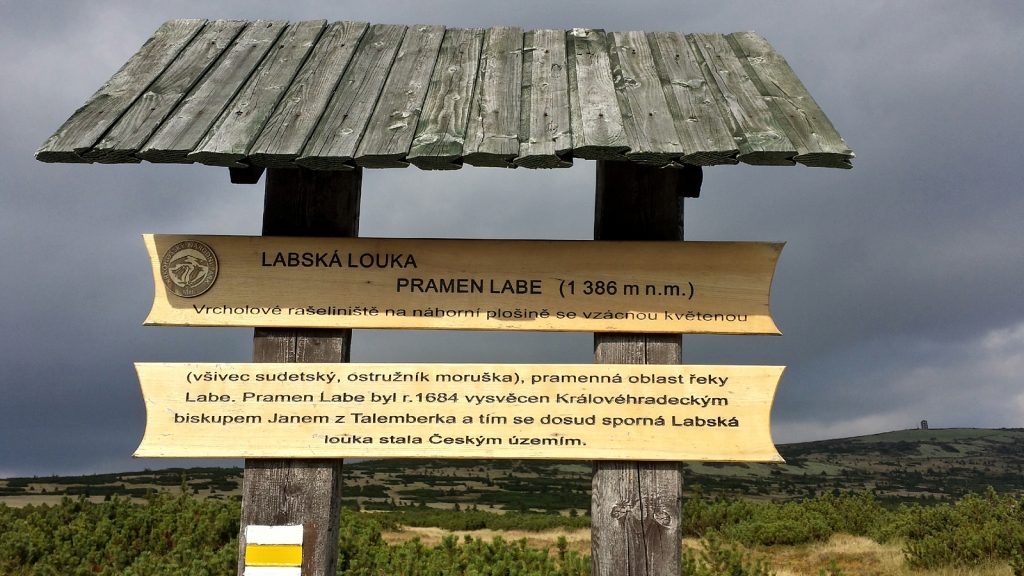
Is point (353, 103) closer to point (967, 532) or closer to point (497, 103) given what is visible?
point (497, 103)

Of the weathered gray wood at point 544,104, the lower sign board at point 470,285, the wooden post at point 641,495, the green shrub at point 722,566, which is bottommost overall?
the green shrub at point 722,566

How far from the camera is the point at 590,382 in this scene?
4703 mm

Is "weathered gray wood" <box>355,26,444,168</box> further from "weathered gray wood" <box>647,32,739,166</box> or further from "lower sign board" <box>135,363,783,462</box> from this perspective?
"weathered gray wood" <box>647,32,739,166</box>

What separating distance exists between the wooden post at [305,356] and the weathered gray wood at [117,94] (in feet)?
3.35

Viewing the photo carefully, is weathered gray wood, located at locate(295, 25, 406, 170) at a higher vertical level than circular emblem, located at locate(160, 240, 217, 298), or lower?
higher

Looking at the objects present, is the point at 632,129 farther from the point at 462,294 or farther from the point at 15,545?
the point at 15,545

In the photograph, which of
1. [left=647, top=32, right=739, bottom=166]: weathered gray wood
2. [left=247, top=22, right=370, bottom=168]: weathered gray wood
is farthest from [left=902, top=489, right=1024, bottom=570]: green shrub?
[left=247, top=22, right=370, bottom=168]: weathered gray wood

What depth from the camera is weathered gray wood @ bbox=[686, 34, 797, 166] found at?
421 cm

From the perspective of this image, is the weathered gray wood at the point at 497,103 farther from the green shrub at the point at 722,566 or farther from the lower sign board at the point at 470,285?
the green shrub at the point at 722,566

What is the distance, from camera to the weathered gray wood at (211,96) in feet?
14.1

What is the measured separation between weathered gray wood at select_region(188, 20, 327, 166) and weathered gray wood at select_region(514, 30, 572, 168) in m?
1.58

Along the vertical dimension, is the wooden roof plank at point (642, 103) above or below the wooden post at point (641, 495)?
above

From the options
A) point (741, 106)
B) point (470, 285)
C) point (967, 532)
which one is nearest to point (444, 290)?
point (470, 285)

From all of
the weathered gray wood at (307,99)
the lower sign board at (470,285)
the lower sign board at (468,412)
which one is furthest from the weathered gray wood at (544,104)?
the lower sign board at (468,412)
